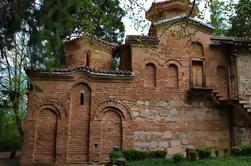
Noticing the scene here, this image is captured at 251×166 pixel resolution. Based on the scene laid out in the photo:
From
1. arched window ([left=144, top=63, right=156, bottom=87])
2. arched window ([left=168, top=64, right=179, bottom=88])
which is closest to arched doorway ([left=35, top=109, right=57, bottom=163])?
arched window ([left=144, top=63, right=156, bottom=87])

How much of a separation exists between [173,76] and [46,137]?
6.81m

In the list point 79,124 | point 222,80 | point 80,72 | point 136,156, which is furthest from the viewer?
point 222,80

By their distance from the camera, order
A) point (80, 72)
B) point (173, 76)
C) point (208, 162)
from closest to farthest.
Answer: point (208, 162) → point (80, 72) → point (173, 76)

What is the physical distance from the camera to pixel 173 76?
15211 mm

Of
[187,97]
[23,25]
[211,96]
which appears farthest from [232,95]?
[23,25]

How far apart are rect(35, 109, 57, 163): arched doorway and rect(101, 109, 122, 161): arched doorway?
222 cm

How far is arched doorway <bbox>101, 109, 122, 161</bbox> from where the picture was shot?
1375cm

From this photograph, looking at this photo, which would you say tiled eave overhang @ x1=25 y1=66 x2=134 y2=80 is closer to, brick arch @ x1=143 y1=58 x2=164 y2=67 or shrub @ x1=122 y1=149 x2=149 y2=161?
brick arch @ x1=143 y1=58 x2=164 y2=67

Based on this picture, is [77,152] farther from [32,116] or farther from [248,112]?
[248,112]

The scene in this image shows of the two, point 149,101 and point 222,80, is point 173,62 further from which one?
point 222,80

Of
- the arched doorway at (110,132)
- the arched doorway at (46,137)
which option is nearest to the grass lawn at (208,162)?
the arched doorway at (110,132)

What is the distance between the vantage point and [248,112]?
13.8m

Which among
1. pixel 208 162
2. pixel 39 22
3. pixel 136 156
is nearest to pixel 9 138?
pixel 136 156

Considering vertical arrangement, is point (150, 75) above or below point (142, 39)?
below
